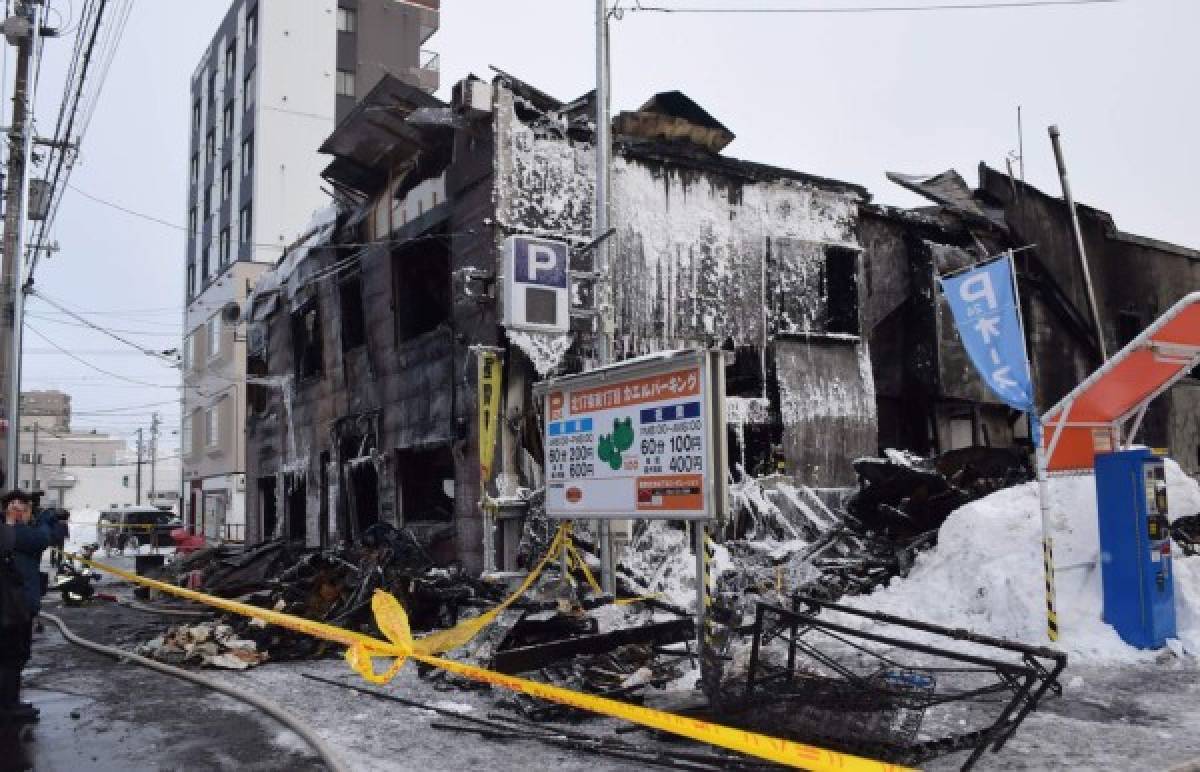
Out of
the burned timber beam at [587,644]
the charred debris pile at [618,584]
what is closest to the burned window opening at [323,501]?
the charred debris pile at [618,584]

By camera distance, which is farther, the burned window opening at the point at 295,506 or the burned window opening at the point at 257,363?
the burned window opening at the point at 257,363

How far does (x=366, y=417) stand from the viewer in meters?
20.3

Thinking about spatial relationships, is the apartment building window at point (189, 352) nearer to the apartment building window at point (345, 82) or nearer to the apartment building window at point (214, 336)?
the apartment building window at point (214, 336)

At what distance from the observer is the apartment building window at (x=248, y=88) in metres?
43.6

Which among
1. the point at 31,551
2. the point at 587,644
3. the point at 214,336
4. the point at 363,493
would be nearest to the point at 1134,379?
the point at 587,644

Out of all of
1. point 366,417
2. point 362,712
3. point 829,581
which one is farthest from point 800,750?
point 366,417

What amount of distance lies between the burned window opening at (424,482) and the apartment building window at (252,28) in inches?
1307

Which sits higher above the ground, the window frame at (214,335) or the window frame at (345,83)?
the window frame at (345,83)

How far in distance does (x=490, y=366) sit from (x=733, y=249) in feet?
19.7

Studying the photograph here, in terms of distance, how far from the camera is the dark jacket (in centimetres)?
736

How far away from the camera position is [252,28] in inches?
1748

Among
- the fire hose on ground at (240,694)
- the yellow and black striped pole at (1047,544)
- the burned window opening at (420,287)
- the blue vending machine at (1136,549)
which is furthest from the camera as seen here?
the burned window opening at (420,287)

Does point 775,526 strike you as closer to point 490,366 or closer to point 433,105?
point 490,366

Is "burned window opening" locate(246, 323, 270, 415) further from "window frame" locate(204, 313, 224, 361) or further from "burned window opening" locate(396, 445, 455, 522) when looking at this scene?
"window frame" locate(204, 313, 224, 361)
